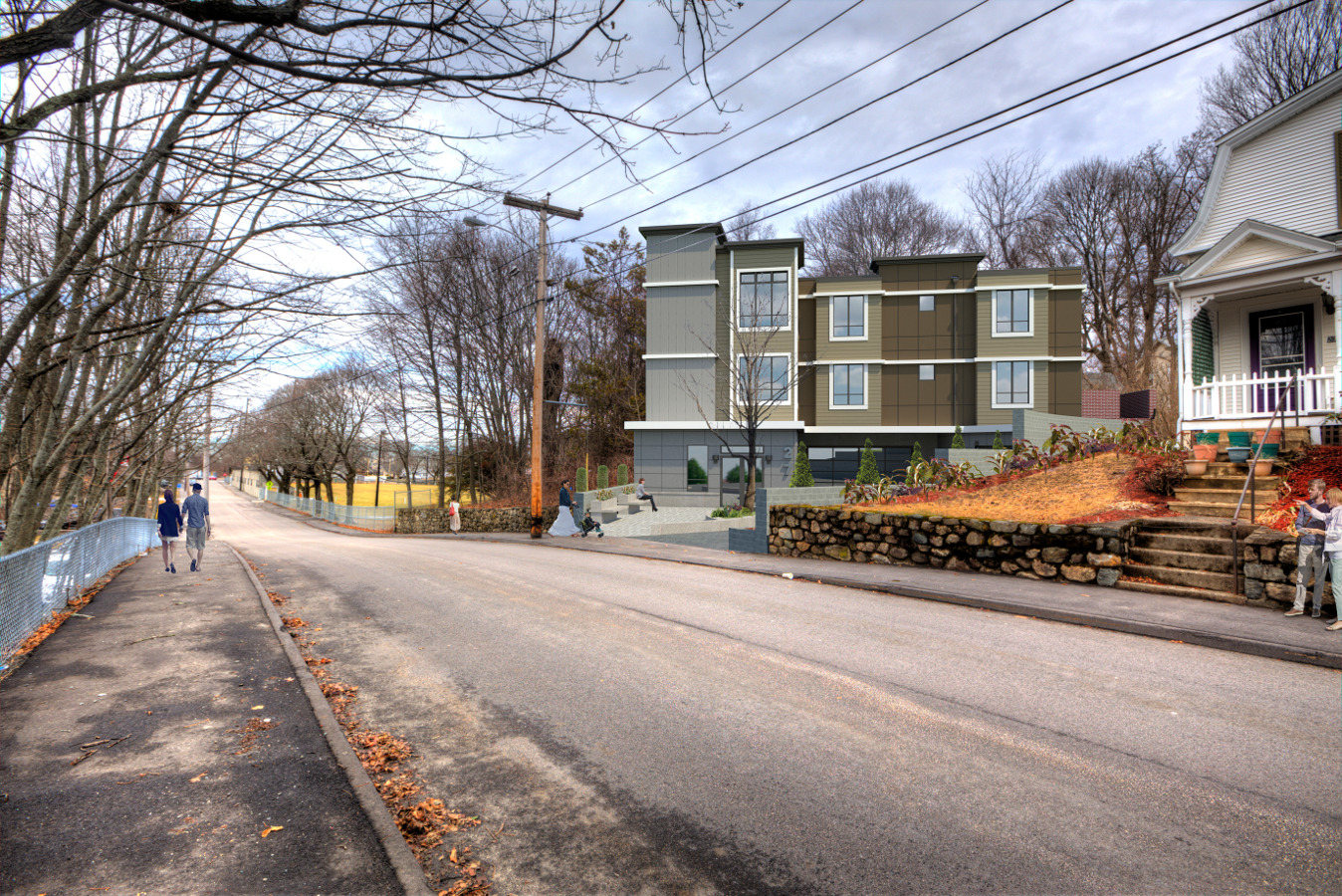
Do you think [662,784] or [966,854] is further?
[662,784]

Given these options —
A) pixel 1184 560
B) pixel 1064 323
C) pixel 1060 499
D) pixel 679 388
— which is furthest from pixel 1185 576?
pixel 1064 323

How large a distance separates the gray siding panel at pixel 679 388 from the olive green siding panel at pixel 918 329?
29.3 feet

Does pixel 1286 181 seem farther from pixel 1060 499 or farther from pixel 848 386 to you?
pixel 848 386

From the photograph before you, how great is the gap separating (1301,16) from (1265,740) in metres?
33.7

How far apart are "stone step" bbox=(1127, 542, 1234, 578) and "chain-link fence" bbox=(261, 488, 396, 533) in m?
38.8

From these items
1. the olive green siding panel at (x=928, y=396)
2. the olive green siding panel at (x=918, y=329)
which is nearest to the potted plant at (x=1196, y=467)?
the olive green siding panel at (x=928, y=396)

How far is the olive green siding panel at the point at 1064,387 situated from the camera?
31.5m

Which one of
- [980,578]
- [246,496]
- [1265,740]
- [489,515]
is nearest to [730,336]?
[489,515]

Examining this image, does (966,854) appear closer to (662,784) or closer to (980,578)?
(662,784)

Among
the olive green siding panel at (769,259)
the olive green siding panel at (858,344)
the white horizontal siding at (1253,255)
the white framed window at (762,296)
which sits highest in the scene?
the olive green siding panel at (769,259)

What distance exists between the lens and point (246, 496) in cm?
9400

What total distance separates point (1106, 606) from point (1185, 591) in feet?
4.56

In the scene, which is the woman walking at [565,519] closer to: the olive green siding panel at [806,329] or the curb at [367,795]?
the olive green siding panel at [806,329]

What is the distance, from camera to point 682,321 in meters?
31.5
